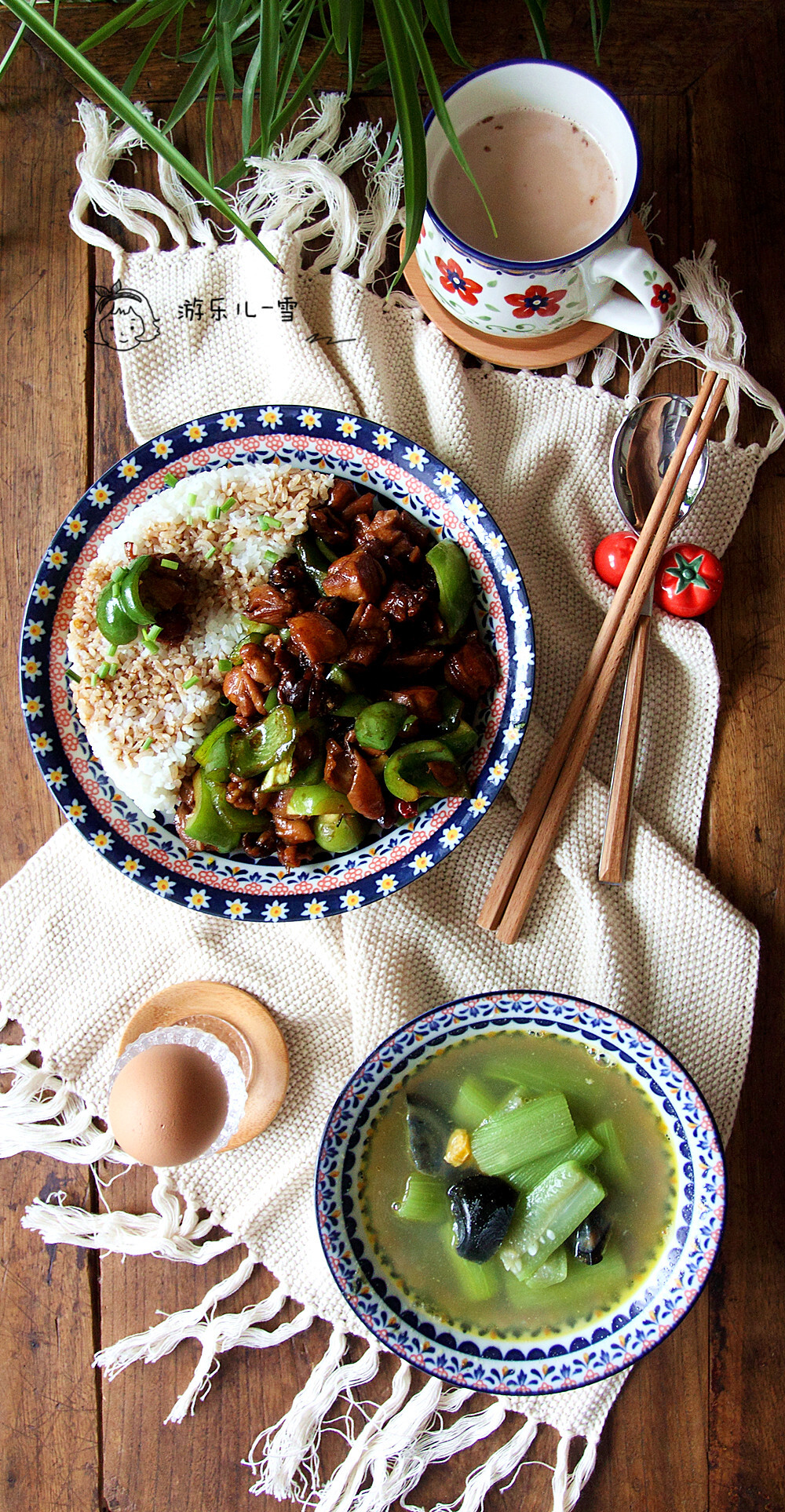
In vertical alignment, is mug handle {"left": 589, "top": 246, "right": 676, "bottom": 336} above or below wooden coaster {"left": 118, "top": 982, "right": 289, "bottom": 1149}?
above

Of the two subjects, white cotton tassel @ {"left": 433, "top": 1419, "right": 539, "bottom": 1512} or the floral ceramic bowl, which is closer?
the floral ceramic bowl

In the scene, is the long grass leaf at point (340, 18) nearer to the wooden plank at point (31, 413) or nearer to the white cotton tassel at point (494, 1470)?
the wooden plank at point (31, 413)

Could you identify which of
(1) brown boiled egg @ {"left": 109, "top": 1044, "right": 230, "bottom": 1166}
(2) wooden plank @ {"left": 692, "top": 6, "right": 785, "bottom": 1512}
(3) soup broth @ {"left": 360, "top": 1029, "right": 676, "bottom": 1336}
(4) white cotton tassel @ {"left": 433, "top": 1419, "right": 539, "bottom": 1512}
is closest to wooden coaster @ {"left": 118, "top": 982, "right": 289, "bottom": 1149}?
(1) brown boiled egg @ {"left": 109, "top": 1044, "right": 230, "bottom": 1166}

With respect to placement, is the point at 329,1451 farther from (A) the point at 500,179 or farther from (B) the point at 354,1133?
(A) the point at 500,179

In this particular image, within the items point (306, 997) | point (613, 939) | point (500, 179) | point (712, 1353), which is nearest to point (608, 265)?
point (500, 179)

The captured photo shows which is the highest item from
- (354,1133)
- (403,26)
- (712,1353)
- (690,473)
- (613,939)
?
(403,26)

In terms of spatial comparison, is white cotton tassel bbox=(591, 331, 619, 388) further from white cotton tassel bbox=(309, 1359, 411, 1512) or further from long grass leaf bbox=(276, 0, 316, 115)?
white cotton tassel bbox=(309, 1359, 411, 1512)
